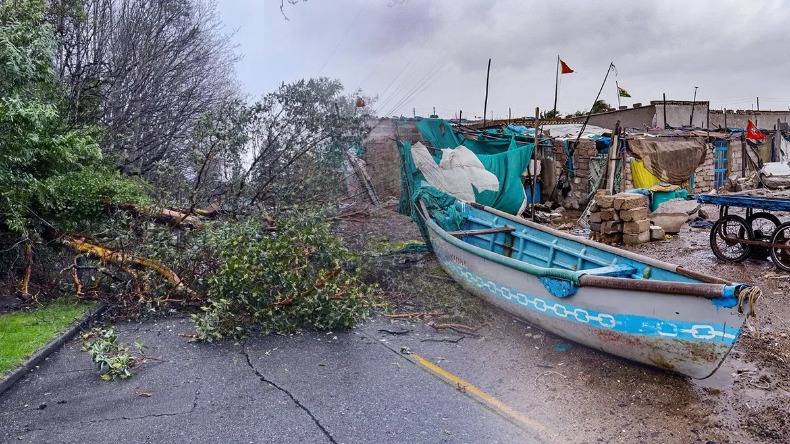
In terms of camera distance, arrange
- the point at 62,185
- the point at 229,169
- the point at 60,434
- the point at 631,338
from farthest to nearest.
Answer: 1. the point at 229,169
2. the point at 62,185
3. the point at 631,338
4. the point at 60,434

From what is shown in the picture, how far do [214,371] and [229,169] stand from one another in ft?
15.6

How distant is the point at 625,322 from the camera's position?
514cm

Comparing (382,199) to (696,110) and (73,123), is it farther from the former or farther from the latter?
(696,110)

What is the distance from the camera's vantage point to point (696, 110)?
82.9ft

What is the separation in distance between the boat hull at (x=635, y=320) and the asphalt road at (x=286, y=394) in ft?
1.78

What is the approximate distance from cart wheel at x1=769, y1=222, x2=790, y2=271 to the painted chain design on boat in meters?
4.89

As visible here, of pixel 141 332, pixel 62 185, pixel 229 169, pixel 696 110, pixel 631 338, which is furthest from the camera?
pixel 696 110

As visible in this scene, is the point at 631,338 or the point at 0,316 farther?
the point at 0,316

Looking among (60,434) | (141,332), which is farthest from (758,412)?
(141,332)

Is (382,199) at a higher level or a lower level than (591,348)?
higher

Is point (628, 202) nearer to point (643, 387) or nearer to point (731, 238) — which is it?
point (731, 238)

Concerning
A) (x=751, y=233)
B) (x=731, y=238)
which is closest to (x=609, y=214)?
(x=731, y=238)

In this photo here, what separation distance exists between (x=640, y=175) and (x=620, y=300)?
12.8m

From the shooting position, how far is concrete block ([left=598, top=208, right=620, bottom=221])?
1188 centimetres
